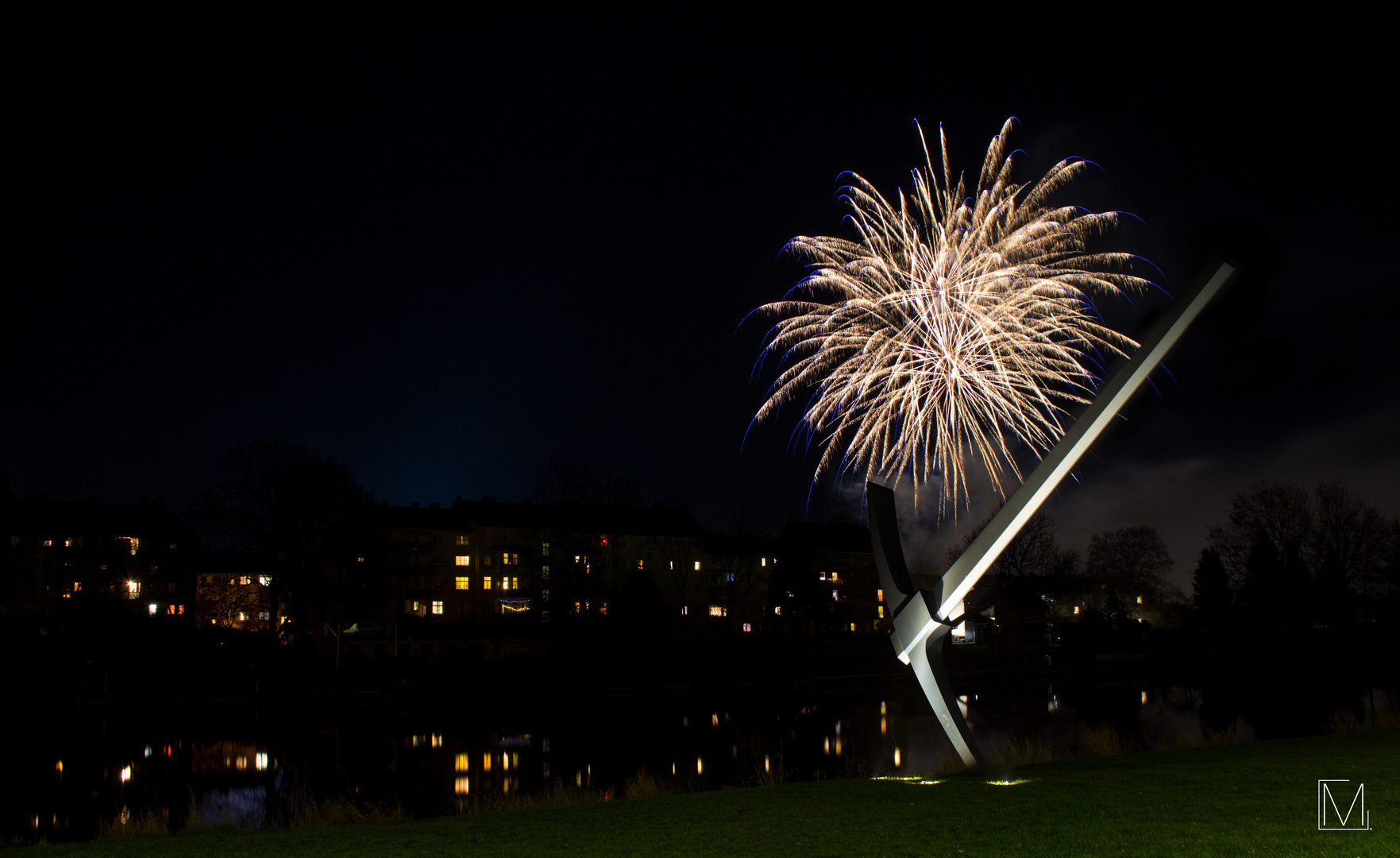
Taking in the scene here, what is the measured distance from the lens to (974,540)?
46.1ft

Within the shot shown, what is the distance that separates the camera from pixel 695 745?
35812mm

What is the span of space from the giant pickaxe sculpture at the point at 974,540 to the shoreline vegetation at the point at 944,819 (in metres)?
1.79

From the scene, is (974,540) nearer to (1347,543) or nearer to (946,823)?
(946,823)

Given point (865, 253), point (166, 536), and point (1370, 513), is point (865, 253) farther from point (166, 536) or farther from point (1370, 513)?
point (166, 536)

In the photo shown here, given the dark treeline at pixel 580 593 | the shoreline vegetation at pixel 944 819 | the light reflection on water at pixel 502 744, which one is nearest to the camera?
the shoreline vegetation at pixel 944 819

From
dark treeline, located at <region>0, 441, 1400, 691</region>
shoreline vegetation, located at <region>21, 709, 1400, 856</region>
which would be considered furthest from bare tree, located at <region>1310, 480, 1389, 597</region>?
shoreline vegetation, located at <region>21, 709, 1400, 856</region>

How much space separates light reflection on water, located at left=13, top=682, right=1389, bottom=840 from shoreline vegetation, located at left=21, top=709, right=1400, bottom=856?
5920 mm

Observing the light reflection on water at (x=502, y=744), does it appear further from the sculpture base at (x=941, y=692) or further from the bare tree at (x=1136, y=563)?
the bare tree at (x=1136, y=563)

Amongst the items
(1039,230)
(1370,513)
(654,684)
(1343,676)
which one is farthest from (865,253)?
(1370,513)

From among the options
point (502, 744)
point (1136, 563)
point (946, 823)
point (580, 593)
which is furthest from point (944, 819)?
point (1136, 563)

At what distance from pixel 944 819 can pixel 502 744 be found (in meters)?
27.0
